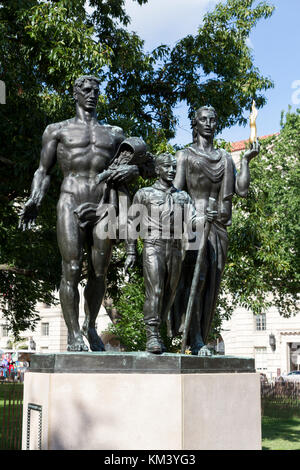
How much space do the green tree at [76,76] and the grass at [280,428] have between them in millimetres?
5668

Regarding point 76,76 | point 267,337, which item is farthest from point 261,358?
point 76,76

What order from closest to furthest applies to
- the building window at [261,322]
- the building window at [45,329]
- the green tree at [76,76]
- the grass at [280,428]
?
the green tree at [76,76], the grass at [280,428], the building window at [261,322], the building window at [45,329]

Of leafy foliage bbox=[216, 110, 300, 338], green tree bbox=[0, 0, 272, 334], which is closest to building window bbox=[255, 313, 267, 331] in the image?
leafy foliage bbox=[216, 110, 300, 338]

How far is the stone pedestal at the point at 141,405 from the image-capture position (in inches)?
181

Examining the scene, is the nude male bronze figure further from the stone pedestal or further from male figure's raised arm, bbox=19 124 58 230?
the stone pedestal

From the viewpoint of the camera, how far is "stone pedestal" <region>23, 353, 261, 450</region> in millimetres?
4609

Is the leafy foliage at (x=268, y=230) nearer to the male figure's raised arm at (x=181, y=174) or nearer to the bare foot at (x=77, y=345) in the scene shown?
the male figure's raised arm at (x=181, y=174)

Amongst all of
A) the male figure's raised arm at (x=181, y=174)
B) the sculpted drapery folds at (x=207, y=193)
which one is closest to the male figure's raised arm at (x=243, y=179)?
the sculpted drapery folds at (x=207, y=193)

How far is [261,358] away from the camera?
44875 mm

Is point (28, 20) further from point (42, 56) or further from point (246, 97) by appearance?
point (246, 97)

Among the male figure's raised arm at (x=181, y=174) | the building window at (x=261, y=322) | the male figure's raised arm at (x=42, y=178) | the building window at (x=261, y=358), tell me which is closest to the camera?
the male figure's raised arm at (x=42, y=178)

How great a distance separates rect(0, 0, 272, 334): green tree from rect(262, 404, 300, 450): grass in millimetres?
5668
